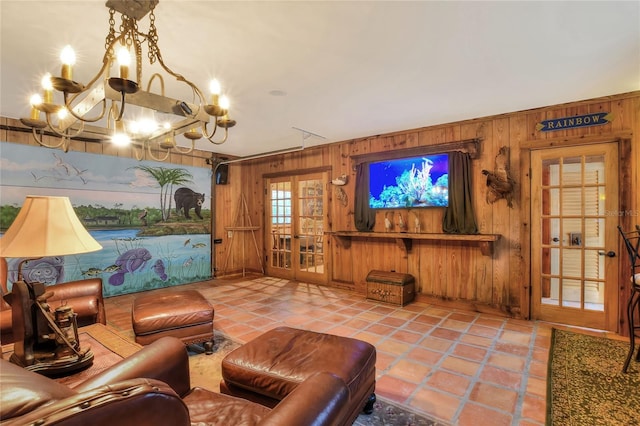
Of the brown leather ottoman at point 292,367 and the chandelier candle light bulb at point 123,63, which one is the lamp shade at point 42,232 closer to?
the chandelier candle light bulb at point 123,63

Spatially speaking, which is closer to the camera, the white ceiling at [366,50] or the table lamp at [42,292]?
the table lamp at [42,292]

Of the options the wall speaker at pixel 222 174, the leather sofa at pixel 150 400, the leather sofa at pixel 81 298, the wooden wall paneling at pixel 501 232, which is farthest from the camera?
the wall speaker at pixel 222 174

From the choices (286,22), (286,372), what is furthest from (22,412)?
(286,22)

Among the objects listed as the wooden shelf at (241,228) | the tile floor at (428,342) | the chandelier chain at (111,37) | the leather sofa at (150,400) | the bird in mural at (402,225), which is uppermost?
the chandelier chain at (111,37)

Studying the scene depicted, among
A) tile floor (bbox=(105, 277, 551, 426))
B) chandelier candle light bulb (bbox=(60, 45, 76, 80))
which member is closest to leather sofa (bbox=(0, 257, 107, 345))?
tile floor (bbox=(105, 277, 551, 426))

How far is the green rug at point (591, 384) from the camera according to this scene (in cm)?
195

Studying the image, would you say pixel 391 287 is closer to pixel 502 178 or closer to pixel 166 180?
pixel 502 178

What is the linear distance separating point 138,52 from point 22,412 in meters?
1.82

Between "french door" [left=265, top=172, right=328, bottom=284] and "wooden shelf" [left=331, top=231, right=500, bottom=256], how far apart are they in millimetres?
543

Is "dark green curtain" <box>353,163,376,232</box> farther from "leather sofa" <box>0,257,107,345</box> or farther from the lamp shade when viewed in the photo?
the lamp shade

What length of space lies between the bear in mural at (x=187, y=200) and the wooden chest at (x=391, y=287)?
3534 millimetres

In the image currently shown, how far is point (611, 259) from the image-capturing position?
3.32 meters

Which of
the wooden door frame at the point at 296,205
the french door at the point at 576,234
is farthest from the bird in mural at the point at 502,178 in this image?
the wooden door frame at the point at 296,205

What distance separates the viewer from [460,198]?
4117 millimetres
